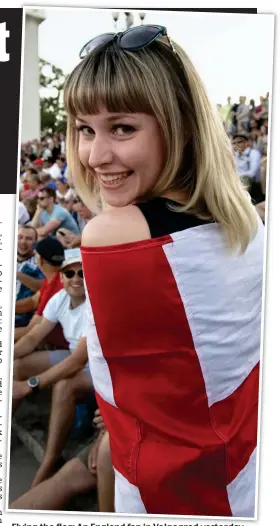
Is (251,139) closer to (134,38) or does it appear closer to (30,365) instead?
(134,38)

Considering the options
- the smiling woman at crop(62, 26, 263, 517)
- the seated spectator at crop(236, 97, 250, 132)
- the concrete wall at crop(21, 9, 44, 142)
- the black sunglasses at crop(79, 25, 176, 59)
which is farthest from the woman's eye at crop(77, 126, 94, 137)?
the seated spectator at crop(236, 97, 250, 132)

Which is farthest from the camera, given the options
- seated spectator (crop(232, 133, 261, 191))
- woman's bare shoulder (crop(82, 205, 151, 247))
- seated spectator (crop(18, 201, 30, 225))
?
seated spectator (crop(18, 201, 30, 225))

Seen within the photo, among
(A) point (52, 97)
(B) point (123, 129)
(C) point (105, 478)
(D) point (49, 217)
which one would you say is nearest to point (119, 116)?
(B) point (123, 129)

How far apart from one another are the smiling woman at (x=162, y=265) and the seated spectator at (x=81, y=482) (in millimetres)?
86

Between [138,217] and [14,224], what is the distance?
44 centimetres

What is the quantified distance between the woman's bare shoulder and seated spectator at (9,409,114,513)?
496mm

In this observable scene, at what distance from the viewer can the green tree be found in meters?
1.12

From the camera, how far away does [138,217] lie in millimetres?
857

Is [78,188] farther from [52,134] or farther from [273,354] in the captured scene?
[273,354]

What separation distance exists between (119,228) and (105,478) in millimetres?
600

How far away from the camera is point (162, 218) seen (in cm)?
87

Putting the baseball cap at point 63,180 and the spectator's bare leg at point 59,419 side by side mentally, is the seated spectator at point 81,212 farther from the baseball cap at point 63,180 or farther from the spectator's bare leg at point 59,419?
the spectator's bare leg at point 59,419

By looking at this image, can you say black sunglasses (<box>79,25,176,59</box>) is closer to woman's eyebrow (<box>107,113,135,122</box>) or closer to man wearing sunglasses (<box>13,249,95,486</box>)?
woman's eyebrow (<box>107,113,135,122</box>)

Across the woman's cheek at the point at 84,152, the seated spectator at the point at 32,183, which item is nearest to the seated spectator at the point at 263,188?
the woman's cheek at the point at 84,152
